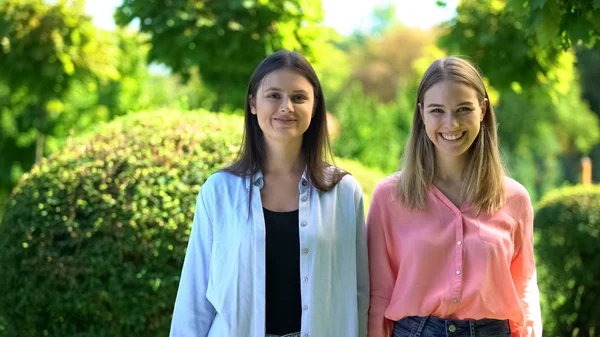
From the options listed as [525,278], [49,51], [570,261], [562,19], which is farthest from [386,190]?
[49,51]

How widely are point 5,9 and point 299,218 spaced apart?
5.85 m

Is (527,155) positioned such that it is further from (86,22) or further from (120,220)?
(120,220)

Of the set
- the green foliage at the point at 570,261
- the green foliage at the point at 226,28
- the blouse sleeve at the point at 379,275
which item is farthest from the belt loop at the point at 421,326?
the green foliage at the point at 226,28

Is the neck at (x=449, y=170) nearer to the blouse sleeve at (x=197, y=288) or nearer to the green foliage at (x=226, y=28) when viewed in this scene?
the blouse sleeve at (x=197, y=288)

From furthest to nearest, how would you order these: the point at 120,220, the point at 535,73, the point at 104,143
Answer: the point at 535,73 < the point at 104,143 < the point at 120,220

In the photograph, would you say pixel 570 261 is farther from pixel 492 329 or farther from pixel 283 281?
pixel 283 281

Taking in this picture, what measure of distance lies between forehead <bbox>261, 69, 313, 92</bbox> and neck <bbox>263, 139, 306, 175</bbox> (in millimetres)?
229

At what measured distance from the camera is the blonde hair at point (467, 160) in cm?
280

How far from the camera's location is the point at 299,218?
2.78m

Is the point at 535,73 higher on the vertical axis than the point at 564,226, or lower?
higher

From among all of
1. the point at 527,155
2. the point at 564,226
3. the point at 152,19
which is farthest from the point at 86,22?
the point at 527,155

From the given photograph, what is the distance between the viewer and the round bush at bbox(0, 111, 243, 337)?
4191 mm

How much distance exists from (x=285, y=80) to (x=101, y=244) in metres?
1.91

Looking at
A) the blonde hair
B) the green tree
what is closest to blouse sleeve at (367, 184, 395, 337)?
the blonde hair
